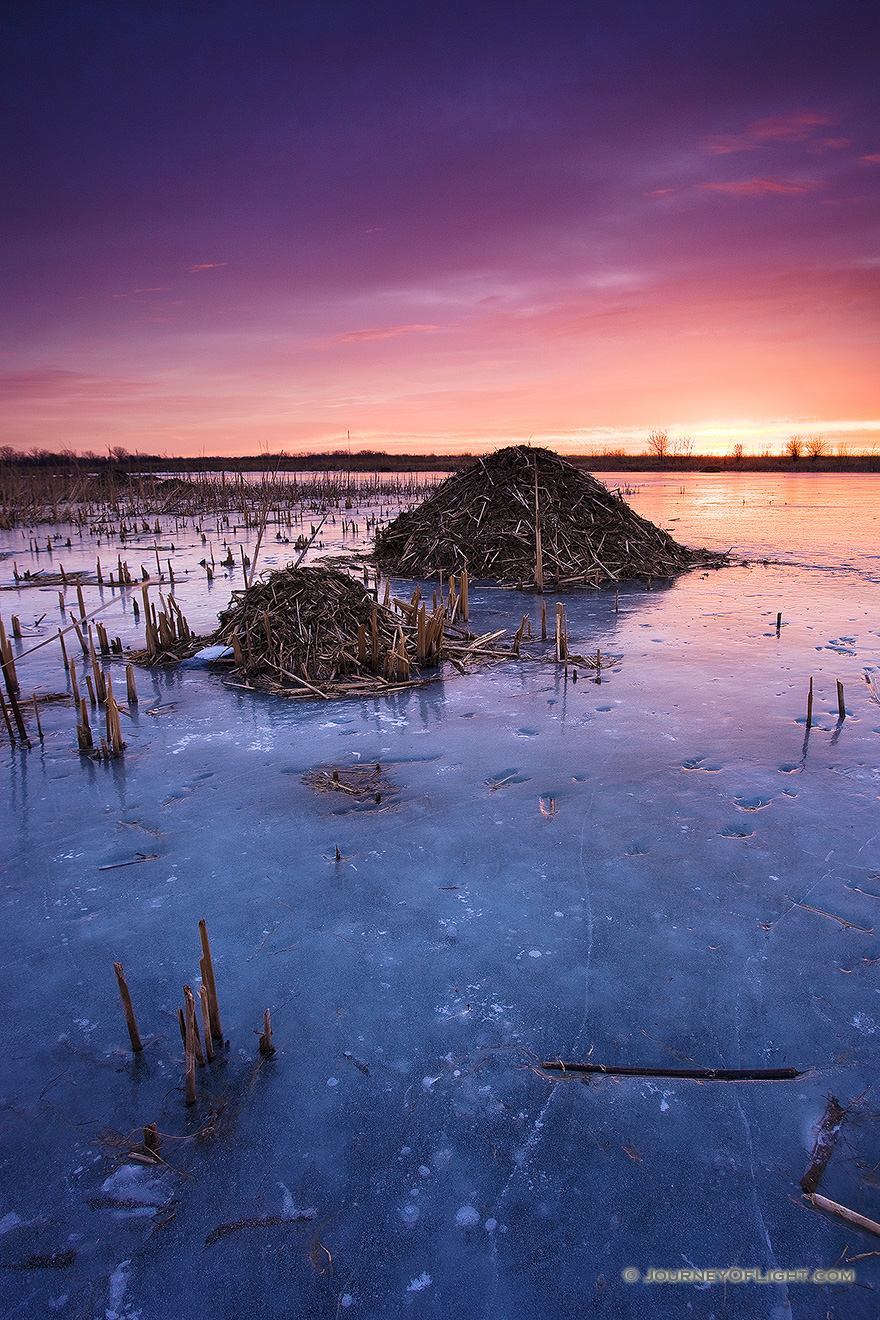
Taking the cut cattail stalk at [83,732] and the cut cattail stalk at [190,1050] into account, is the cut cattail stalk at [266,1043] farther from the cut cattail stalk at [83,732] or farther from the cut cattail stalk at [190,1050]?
the cut cattail stalk at [83,732]

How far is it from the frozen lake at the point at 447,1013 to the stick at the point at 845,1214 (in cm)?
4

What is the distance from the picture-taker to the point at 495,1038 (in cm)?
259

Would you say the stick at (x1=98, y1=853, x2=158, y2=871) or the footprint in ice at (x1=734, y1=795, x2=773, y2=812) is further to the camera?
the footprint in ice at (x1=734, y1=795, x2=773, y2=812)

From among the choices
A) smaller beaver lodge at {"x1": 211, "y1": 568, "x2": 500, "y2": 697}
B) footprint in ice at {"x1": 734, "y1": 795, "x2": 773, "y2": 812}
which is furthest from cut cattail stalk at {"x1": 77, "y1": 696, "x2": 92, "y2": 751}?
footprint in ice at {"x1": 734, "y1": 795, "x2": 773, "y2": 812}

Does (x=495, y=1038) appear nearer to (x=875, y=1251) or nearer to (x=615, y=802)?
(x=875, y=1251)

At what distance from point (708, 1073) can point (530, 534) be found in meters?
11.1

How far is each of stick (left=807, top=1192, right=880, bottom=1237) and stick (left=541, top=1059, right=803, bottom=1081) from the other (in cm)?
42

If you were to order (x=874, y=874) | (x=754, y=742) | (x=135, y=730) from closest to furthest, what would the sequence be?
(x=874, y=874)
(x=754, y=742)
(x=135, y=730)

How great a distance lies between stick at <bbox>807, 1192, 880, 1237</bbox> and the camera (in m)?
1.89

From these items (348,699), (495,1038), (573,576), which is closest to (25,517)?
(573,576)

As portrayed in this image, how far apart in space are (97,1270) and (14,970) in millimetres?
1487

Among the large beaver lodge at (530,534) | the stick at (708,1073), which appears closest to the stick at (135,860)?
the stick at (708,1073)

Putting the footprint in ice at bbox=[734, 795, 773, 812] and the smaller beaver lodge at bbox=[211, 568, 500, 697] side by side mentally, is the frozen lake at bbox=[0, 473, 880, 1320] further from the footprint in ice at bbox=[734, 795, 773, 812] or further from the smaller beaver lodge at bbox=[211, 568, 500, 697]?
the smaller beaver lodge at bbox=[211, 568, 500, 697]

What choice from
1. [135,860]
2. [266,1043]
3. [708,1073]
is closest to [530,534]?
[135,860]
